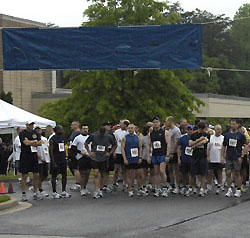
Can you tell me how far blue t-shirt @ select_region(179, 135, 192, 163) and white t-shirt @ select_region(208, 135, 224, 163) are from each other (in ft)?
2.61

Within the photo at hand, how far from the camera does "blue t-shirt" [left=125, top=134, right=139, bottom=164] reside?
53.7 feet

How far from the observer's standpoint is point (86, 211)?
13.2 m

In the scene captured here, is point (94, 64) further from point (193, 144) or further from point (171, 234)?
point (171, 234)

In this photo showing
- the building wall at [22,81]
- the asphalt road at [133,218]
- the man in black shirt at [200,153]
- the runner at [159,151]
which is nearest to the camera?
the asphalt road at [133,218]

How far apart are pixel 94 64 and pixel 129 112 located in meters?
15.3

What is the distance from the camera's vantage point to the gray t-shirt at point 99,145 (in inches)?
634

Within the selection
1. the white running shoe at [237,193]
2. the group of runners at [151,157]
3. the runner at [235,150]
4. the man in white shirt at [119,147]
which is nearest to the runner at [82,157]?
the group of runners at [151,157]

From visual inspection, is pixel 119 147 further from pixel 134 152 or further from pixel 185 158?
pixel 185 158

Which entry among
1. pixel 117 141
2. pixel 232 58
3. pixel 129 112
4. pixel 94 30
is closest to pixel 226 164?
pixel 117 141

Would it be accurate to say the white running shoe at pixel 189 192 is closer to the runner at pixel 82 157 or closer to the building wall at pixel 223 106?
the runner at pixel 82 157

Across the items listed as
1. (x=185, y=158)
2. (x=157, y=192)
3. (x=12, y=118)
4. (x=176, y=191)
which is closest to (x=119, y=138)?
(x=185, y=158)

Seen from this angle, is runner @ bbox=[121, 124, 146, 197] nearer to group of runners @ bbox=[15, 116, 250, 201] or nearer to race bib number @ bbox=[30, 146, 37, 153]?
group of runners @ bbox=[15, 116, 250, 201]

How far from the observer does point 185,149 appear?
16.5 metres

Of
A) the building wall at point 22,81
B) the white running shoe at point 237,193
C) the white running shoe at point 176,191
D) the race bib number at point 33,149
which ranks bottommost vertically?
the white running shoe at point 176,191
